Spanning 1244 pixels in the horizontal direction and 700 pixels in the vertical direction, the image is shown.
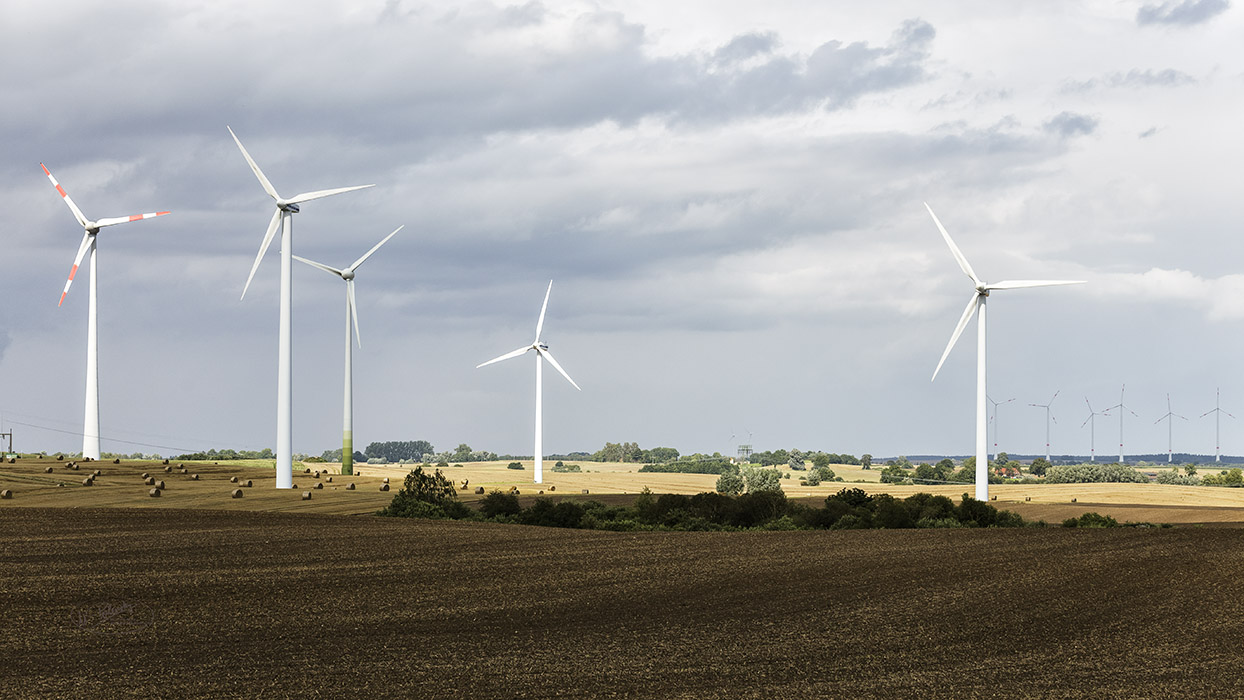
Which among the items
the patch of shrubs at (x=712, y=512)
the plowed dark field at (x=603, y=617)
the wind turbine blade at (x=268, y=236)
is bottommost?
the patch of shrubs at (x=712, y=512)

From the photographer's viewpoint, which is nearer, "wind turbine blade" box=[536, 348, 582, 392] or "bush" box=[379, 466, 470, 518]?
"bush" box=[379, 466, 470, 518]

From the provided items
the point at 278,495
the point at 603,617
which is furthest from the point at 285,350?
the point at 603,617

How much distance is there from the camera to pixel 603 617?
21938 mm

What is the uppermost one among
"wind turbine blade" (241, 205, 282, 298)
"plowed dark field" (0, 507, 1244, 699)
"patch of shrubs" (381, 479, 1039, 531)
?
"wind turbine blade" (241, 205, 282, 298)

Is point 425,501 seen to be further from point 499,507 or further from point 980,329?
point 980,329

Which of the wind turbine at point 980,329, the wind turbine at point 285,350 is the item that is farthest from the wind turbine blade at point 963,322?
the wind turbine at point 285,350

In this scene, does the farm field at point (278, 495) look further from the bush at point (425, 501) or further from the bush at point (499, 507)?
the bush at point (499, 507)

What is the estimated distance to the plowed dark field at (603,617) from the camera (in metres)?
16.6

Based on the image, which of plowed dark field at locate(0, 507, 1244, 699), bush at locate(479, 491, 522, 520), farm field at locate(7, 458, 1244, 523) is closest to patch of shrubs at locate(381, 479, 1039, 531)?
bush at locate(479, 491, 522, 520)

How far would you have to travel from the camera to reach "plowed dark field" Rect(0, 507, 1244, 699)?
16578 millimetres

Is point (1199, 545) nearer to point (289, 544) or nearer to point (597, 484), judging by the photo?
point (289, 544)

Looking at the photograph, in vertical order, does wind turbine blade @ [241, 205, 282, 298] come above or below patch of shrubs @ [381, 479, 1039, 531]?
above

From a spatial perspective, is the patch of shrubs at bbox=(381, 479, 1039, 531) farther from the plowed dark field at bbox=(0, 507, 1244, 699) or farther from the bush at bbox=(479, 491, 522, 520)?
the plowed dark field at bbox=(0, 507, 1244, 699)

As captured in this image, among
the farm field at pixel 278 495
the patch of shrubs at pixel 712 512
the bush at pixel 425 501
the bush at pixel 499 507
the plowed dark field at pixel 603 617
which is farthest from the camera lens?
the farm field at pixel 278 495
